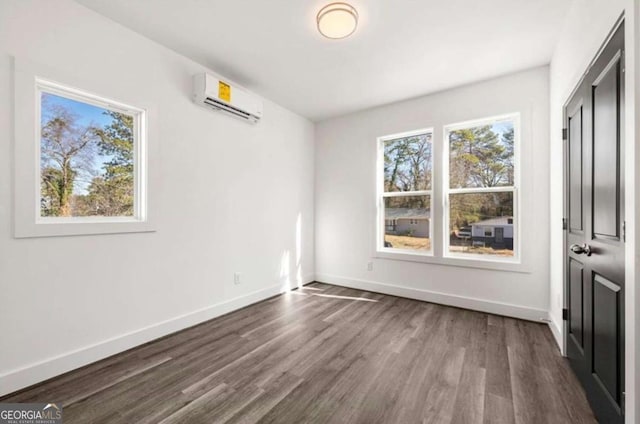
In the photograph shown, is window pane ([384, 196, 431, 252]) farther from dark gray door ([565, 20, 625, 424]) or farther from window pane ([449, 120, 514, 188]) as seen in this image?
dark gray door ([565, 20, 625, 424])

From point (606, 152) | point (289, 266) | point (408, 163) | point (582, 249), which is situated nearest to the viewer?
point (606, 152)

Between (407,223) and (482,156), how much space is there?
125 centimetres

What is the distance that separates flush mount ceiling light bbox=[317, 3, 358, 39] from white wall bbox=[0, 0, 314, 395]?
151 cm

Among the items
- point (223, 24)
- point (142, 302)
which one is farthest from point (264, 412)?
point (223, 24)

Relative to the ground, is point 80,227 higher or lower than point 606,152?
lower

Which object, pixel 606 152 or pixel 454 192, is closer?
pixel 606 152

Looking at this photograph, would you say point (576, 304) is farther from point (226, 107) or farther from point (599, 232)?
point (226, 107)

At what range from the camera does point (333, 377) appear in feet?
6.51

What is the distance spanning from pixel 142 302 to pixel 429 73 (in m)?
3.73

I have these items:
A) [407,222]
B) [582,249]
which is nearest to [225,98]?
[407,222]

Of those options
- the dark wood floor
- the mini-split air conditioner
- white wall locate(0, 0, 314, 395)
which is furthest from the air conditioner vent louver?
the dark wood floor

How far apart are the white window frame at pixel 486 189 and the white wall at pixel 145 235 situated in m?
2.20

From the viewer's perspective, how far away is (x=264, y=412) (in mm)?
1629

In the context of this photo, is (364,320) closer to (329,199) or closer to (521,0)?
(329,199)
